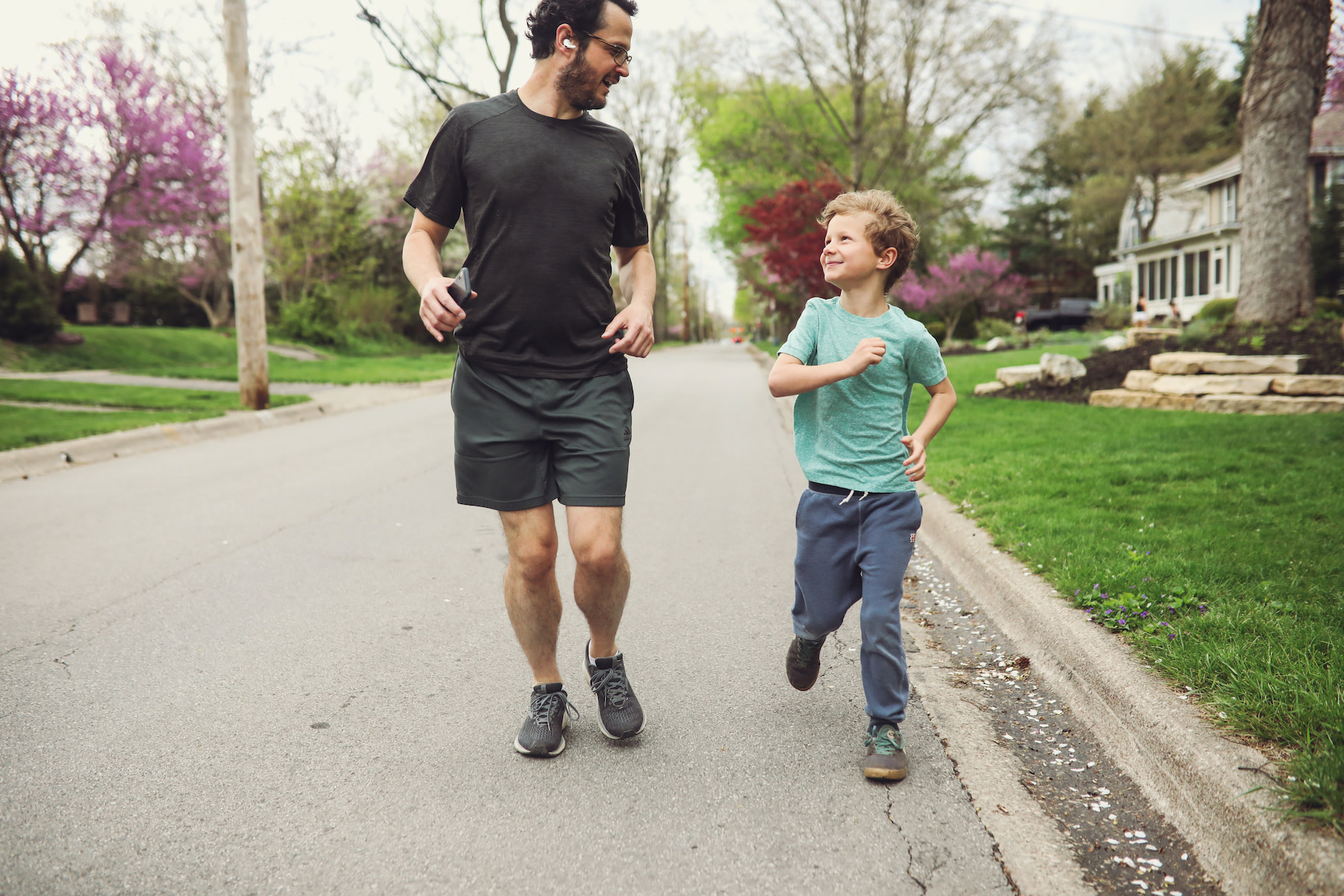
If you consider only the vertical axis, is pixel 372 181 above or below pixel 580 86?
above

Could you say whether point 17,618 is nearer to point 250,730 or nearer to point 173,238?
point 250,730

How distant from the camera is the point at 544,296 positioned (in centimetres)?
276

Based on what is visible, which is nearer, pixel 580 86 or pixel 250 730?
pixel 580 86

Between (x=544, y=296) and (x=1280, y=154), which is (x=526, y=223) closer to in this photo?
(x=544, y=296)

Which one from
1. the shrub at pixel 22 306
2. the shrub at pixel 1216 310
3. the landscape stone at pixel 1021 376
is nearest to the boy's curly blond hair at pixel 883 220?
the landscape stone at pixel 1021 376

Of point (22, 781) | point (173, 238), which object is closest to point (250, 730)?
point (22, 781)

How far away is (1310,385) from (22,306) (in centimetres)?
2042

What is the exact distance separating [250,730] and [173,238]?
26189 mm

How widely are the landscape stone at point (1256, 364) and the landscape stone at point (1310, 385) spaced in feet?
0.67

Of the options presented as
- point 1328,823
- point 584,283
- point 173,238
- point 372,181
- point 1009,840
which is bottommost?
point 1009,840

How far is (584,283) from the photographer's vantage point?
2807 millimetres

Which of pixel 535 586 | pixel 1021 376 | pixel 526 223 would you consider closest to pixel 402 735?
pixel 535 586

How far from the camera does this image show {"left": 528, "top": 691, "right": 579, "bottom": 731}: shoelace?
2.94 metres

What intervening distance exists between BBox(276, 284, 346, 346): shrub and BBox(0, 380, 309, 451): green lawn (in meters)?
11.8
